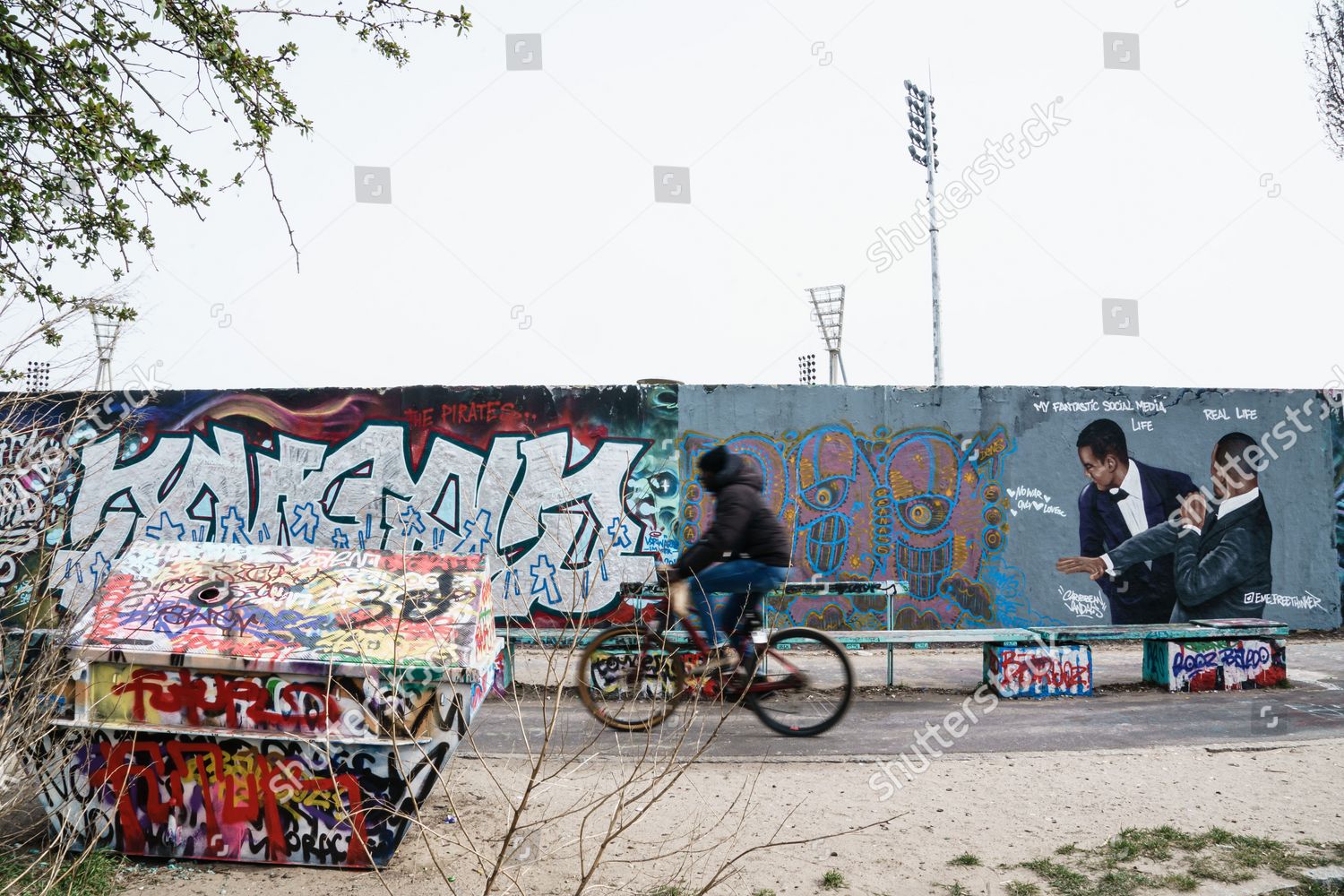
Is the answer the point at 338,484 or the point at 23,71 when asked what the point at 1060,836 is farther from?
the point at 338,484

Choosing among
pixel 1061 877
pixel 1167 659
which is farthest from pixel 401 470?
pixel 1061 877

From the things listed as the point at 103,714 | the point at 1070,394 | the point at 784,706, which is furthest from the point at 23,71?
the point at 1070,394

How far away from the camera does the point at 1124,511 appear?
11.1m

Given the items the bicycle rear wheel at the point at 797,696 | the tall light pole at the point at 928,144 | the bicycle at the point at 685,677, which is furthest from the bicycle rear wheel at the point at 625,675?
the tall light pole at the point at 928,144

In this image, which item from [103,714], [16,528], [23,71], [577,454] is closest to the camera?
[16,528]

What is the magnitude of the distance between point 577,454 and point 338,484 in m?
3.00

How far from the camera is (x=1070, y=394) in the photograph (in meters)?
11.0

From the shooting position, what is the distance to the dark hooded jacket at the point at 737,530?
5.63 m

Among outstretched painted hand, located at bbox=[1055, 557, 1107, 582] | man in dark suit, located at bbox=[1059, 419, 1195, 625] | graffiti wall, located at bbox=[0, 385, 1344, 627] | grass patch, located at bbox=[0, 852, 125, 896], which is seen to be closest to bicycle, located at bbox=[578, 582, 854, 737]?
grass patch, located at bbox=[0, 852, 125, 896]

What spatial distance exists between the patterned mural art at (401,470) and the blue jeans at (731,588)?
16.3 feet

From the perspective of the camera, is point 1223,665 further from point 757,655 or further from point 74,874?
point 74,874

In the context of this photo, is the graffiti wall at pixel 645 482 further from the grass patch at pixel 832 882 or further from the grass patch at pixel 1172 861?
the grass patch at pixel 832 882

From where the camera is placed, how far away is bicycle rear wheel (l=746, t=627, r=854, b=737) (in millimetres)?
5895

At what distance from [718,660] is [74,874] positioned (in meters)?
3.48
